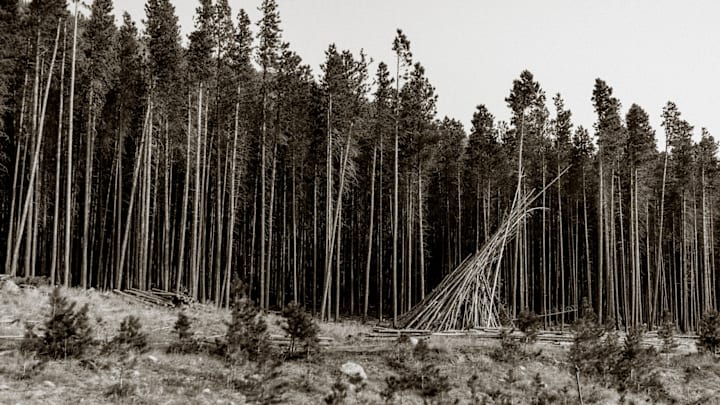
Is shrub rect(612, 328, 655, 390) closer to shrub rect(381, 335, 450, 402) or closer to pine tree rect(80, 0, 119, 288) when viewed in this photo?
shrub rect(381, 335, 450, 402)

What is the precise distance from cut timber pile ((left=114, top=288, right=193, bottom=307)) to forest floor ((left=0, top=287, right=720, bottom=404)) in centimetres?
190

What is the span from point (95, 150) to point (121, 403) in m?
22.3

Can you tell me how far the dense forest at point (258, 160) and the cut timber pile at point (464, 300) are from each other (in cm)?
216

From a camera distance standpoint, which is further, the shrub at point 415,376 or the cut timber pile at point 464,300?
the cut timber pile at point 464,300

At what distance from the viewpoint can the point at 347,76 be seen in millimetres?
26844

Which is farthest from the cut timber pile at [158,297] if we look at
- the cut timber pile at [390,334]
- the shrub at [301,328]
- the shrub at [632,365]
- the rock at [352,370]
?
the shrub at [632,365]

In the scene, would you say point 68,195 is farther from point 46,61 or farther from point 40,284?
point 46,61

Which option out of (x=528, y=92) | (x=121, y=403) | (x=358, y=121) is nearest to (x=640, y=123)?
(x=528, y=92)

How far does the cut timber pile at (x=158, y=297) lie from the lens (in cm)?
2210

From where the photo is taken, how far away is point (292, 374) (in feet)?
44.8

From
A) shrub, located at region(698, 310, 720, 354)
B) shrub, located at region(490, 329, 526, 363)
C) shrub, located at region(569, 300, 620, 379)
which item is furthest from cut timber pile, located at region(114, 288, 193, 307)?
shrub, located at region(698, 310, 720, 354)

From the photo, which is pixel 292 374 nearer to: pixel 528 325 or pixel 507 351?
pixel 507 351

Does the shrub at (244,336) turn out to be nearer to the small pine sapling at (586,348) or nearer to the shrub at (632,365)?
the small pine sapling at (586,348)

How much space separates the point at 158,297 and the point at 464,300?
11543mm
